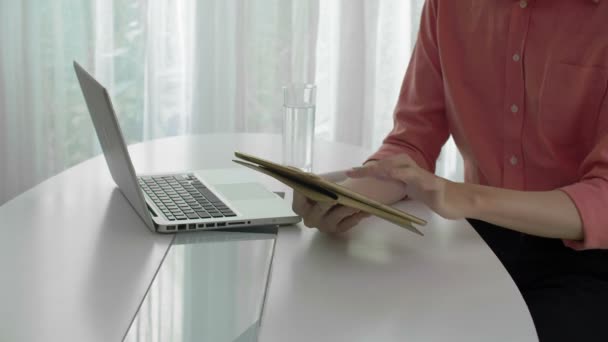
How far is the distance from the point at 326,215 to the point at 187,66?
194 cm

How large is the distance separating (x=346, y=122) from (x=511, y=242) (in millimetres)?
1735

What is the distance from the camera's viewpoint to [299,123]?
1.46m

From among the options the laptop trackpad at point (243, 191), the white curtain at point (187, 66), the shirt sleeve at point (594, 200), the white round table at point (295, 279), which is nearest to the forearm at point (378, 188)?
the white round table at point (295, 279)

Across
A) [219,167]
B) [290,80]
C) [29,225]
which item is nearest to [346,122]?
[290,80]

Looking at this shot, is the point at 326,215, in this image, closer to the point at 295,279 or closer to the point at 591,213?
the point at 295,279

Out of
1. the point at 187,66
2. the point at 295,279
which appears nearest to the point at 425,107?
the point at 295,279

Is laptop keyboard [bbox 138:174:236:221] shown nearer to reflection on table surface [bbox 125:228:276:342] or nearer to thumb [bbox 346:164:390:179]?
reflection on table surface [bbox 125:228:276:342]

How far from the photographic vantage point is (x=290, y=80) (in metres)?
Result: 2.99

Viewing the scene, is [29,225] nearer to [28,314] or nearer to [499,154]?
[28,314]

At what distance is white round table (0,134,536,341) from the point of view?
86cm

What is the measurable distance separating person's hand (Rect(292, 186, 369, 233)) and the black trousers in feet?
0.88

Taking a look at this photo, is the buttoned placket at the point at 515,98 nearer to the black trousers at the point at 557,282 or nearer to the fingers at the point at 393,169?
the black trousers at the point at 557,282

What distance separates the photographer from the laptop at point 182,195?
1156 millimetres

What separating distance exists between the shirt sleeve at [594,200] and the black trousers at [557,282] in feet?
0.16
